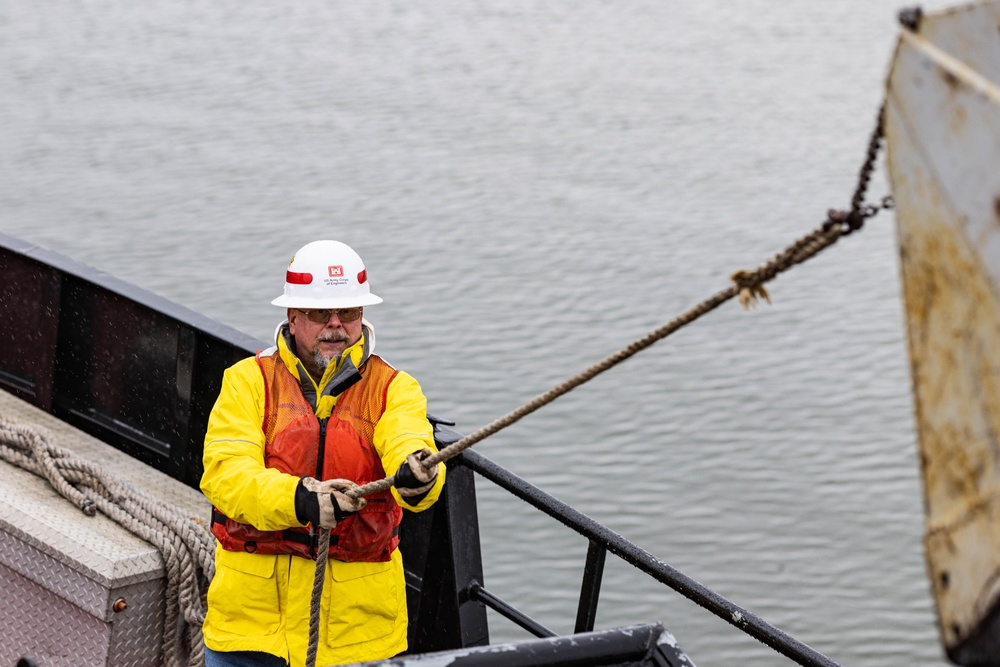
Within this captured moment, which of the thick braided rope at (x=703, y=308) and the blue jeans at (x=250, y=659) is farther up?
the thick braided rope at (x=703, y=308)

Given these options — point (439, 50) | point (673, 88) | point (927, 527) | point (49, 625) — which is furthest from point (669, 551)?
point (439, 50)

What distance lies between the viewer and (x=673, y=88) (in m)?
20.2

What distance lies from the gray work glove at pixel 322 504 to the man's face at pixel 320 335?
0.40m

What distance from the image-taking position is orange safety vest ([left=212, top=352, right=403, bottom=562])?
3854 millimetres

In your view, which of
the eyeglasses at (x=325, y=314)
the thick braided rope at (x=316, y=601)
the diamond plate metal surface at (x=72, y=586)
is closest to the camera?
the thick braided rope at (x=316, y=601)

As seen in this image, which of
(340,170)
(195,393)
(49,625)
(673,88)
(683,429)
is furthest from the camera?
(673,88)

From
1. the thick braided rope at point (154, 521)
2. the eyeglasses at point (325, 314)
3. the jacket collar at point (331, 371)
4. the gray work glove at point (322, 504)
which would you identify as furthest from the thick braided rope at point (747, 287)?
the thick braided rope at point (154, 521)

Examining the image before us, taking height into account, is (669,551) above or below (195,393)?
below

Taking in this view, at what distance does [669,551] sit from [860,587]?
1.48 metres

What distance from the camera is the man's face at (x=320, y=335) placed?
3.92m

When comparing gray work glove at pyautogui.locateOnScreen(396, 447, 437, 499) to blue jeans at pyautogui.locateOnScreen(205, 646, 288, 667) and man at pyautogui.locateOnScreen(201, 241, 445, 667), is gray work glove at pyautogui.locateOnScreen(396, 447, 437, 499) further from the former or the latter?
blue jeans at pyautogui.locateOnScreen(205, 646, 288, 667)

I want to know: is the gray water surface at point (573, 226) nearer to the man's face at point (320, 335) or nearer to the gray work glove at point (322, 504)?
the man's face at point (320, 335)

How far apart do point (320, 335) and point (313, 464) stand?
0.38 meters

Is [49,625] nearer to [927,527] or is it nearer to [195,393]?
[195,393]
